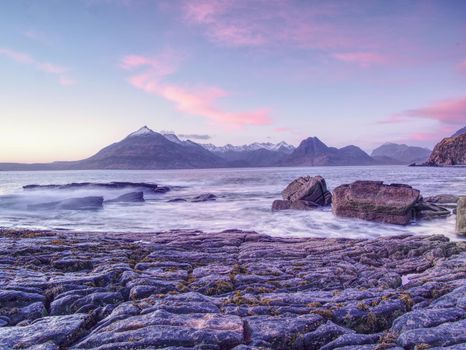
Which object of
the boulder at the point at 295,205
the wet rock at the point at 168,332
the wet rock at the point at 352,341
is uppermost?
the wet rock at the point at 168,332

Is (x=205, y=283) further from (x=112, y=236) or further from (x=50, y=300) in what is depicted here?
(x=112, y=236)

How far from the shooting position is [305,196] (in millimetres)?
36094

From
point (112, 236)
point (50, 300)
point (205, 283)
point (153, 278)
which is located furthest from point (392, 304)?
point (112, 236)

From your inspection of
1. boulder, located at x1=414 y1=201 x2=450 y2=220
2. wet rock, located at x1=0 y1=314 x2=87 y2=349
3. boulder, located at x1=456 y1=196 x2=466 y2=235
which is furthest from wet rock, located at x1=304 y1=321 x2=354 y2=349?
boulder, located at x1=414 y1=201 x2=450 y2=220

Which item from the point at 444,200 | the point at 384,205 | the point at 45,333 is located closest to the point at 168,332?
the point at 45,333

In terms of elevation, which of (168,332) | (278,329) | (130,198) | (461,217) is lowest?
(130,198)

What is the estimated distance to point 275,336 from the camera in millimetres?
7434

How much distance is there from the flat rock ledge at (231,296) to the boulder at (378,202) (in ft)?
32.8

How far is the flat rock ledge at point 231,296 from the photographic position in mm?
7273

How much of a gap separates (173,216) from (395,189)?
19621mm

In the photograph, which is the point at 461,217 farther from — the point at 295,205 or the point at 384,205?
the point at 295,205

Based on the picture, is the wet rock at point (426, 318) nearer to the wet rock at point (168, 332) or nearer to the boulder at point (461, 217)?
the wet rock at point (168, 332)

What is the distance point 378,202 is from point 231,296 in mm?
20311

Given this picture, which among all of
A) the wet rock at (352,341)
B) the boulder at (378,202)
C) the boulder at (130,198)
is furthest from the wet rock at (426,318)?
the boulder at (130,198)
